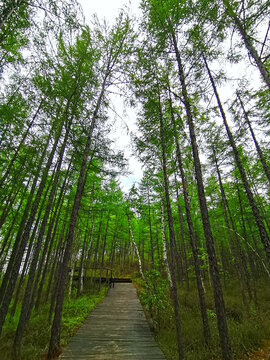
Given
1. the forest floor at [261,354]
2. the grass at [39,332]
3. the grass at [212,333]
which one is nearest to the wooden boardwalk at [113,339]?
the grass at [39,332]

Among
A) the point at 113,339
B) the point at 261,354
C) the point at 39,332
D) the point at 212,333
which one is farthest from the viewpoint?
the point at 39,332

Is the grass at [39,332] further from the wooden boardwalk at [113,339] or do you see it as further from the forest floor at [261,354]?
the forest floor at [261,354]

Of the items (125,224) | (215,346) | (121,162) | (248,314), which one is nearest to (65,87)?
(121,162)

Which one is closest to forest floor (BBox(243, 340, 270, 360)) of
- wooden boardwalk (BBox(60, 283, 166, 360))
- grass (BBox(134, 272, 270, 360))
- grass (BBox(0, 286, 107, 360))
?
grass (BBox(134, 272, 270, 360))

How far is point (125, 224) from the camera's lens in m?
24.5

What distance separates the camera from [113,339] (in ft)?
18.2

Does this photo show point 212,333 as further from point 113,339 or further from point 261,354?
point 113,339

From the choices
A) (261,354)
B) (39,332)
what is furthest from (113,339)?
(261,354)

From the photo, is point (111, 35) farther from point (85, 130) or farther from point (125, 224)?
point (125, 224)

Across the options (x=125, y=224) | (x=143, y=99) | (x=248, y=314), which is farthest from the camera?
(x=125, y=224)

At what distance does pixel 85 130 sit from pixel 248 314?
12.8 meters

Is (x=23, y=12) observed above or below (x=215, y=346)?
above

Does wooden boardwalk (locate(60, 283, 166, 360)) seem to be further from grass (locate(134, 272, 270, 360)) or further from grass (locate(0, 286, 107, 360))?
grass (locate(134, 272, 270, 360))

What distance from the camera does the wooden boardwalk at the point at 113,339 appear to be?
455cm
